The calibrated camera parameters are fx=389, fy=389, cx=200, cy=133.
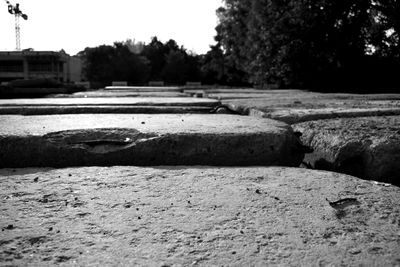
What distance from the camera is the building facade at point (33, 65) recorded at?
136ft

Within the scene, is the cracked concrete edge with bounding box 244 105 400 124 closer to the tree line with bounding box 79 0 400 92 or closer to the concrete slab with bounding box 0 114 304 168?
the concrete slab with bounding box 0 114 304 168

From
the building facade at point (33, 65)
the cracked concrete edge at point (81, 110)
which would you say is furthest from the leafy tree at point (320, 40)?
the building facade at point (33, 65)

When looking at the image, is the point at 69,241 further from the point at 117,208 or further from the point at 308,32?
the point at 308,32

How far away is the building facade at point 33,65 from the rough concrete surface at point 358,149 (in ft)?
141

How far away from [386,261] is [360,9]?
9.76m

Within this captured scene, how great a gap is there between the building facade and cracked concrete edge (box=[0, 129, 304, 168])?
4265 cm

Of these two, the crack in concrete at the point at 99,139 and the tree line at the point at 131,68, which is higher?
the tree line at the point at 131,68

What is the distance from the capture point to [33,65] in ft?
142

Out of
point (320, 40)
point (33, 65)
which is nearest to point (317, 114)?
point (320, 40)

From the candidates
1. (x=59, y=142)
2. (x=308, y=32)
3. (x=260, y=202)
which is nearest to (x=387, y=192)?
(x=260, y=202)

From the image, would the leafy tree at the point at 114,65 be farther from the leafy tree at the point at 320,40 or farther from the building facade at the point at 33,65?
the leafy tree at the point at 320,40

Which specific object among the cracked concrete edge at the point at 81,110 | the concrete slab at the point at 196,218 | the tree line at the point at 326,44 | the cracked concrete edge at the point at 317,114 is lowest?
the concrete slab at the point at 196,218

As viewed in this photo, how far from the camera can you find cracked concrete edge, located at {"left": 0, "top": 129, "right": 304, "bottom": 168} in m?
1.08

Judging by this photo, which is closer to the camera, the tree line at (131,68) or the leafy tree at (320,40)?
the leafy tree at (320,40)
